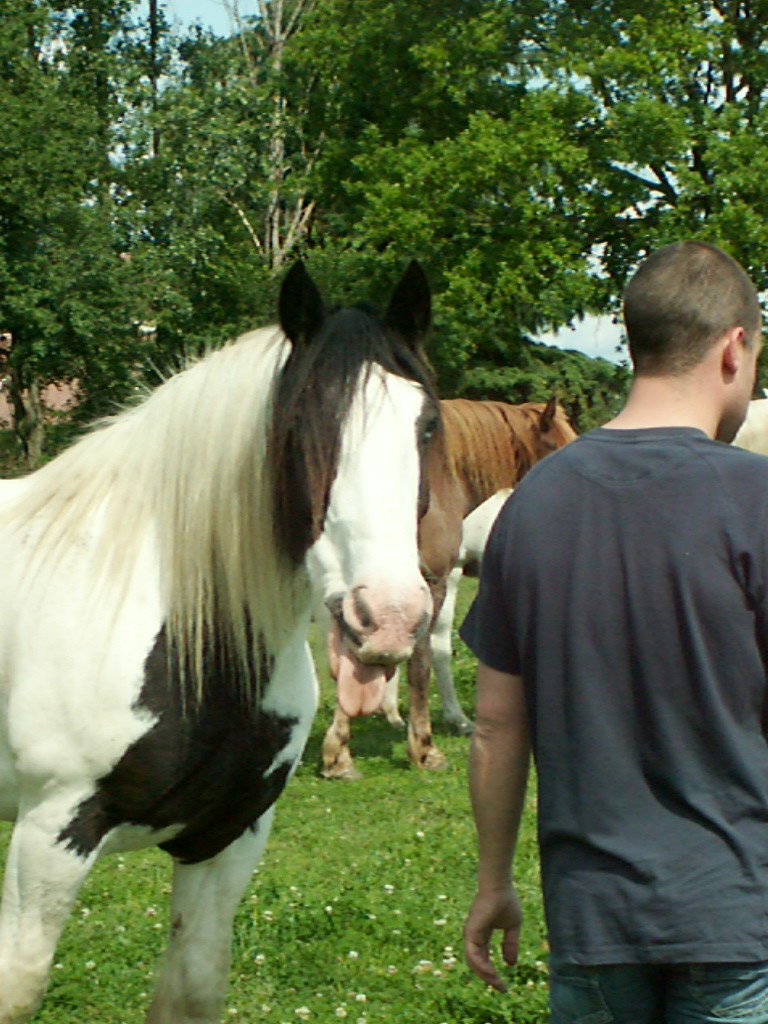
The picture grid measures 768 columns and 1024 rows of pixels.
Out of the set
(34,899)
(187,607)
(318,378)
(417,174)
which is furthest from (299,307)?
(417,174)

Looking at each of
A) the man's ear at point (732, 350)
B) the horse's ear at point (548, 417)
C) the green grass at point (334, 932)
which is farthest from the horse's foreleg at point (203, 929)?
the horse's ear at point (548, 417)

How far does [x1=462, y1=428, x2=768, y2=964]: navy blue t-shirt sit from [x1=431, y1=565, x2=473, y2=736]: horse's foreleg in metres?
6.92

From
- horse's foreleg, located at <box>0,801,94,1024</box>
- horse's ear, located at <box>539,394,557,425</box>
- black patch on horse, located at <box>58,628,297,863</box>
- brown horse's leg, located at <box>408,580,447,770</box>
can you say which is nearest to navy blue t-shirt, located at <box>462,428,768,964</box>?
black patch on horse, located at <box>58,628,297,863</box>

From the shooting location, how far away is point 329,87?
31469 mm

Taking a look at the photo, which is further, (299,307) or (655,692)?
(299,307)

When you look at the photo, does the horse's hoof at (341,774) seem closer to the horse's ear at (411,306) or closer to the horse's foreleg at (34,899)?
the horse's foreleg at (34,899)

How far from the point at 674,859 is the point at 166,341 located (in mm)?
27489

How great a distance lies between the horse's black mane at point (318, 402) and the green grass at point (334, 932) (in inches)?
78.0

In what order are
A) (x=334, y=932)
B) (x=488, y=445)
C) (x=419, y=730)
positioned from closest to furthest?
1. (x=334, y=932)
2. (x=488, y=445)
3. (x=419, y=730)

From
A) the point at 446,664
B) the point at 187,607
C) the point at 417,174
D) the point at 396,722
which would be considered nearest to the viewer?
the point at 187,607

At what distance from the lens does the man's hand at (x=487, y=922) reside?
7.63ft

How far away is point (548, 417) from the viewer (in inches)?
344

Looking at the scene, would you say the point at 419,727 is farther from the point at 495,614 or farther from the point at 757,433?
the point at 495,614

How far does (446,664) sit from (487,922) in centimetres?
689
